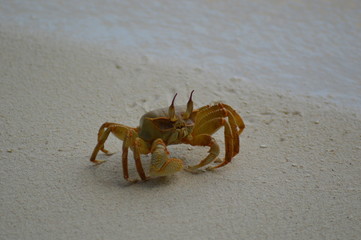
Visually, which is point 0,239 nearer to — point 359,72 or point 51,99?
point 51,99

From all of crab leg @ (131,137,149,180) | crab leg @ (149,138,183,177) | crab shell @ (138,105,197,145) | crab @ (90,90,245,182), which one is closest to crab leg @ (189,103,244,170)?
crab @ (90,90,245,182)

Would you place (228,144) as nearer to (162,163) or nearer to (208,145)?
(208,145)

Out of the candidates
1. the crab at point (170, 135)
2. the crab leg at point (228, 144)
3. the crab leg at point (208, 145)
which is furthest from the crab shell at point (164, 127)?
the crab leg at point (228, 144)

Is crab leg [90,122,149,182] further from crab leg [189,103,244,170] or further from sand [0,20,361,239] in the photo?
crab leg [189,103,244,170]

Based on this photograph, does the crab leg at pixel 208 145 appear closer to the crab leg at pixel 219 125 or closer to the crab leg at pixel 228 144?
the crab leg at pixel 219 125

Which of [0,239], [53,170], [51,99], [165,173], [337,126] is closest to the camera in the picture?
[0,239]

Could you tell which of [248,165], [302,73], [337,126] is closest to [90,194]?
[248,165]

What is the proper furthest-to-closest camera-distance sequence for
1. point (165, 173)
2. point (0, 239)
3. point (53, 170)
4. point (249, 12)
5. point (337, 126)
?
point (249, 12) < point (337, 126) < point (53, 170) < point (165, 173) < point (0, 239)
